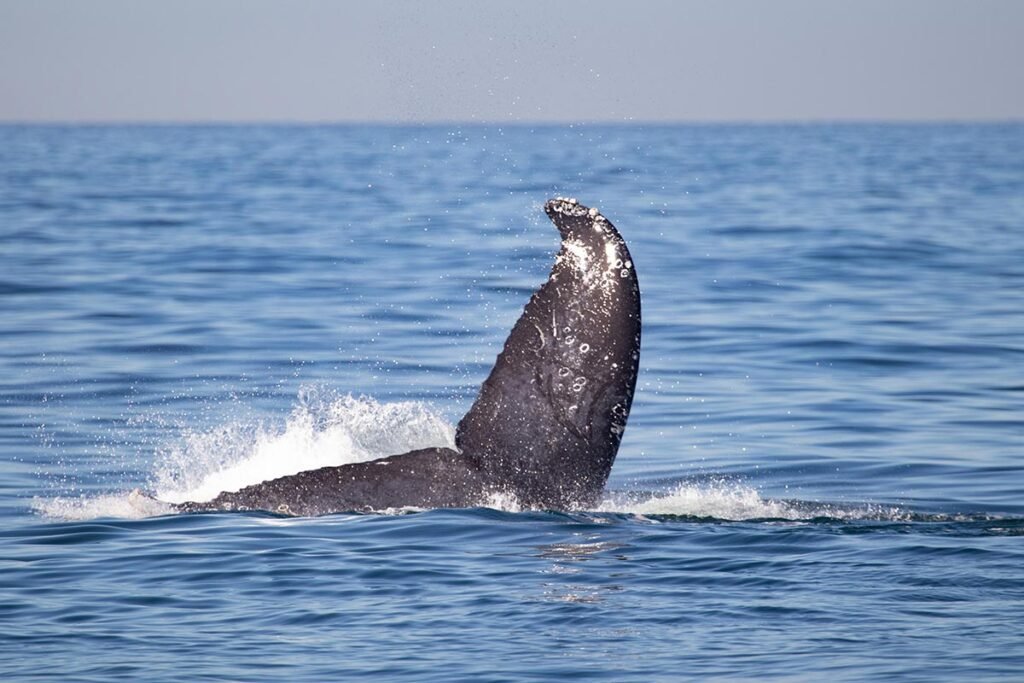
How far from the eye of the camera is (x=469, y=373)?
17.9m

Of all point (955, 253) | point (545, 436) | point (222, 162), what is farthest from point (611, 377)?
point (222, 162)

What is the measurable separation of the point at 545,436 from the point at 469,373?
899 cm

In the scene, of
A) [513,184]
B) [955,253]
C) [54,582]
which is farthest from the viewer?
[513,184]

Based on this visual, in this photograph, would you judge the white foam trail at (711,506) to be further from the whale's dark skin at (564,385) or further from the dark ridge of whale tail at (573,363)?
the dark ridge of whale tail at (573,363)

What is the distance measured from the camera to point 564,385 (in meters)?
8.78

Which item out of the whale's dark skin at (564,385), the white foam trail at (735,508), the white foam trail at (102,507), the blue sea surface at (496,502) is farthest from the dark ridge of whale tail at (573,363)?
the white foam trail at (102,507)

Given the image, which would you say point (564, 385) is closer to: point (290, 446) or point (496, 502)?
point (496, 502)

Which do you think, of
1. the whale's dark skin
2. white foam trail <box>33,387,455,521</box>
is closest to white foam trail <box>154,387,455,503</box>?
white foam trail <box>33,387,455,521</box>

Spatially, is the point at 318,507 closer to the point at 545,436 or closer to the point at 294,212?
the point at 545,436

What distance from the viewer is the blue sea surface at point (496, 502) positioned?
26.3 ft

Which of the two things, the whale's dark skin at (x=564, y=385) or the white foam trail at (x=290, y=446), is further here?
the white foam trail at (x=290, y=446)

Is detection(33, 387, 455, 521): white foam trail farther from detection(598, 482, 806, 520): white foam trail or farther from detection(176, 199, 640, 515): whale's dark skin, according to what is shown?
detection(176, 199, 640, 515): whale's dark skin

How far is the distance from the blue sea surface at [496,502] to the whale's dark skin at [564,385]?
1.47 ft

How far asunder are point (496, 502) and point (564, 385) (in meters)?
1.16
